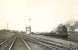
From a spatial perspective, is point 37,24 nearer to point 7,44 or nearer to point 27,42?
point 27,42

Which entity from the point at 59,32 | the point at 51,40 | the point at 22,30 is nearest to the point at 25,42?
the point at 22,30

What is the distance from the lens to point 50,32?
6.32 ft

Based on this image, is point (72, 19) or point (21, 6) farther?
point (21, 6)

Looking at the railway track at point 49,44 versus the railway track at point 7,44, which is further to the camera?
the railway track at point 7,44

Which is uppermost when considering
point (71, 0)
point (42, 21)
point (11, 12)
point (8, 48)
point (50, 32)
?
point (71, 0)

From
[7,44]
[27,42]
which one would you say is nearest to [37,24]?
[27,42]

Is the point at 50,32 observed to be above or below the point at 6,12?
below

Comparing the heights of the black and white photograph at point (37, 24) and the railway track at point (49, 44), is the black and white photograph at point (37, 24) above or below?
above

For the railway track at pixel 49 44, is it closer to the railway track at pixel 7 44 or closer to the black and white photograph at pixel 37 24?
the black and white photograph at pixel 37 24

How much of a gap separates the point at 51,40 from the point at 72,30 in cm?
33

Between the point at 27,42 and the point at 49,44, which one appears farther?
the point at 27,42

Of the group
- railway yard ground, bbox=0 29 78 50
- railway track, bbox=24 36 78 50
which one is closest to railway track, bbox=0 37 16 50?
railway yard ground, bbox=0 29 78 50

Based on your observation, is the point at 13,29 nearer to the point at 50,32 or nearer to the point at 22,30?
the point at 22,30

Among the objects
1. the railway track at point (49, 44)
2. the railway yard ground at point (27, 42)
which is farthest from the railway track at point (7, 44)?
the railway track at point (49, 44)
